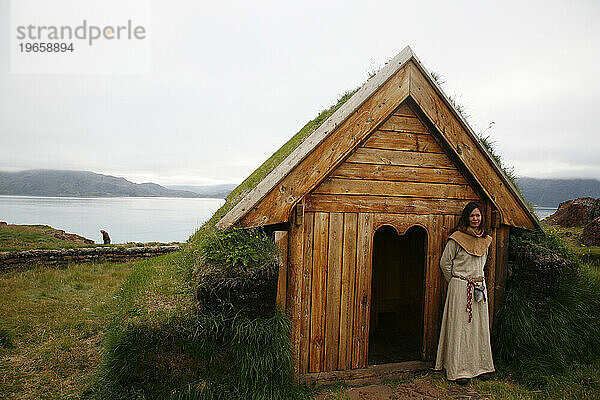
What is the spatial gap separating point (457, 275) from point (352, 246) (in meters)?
1.61

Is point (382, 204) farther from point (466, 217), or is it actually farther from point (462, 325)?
point (462, 325)

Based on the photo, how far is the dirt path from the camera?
4.79 m

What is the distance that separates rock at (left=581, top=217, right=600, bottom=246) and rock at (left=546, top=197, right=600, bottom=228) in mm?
4145

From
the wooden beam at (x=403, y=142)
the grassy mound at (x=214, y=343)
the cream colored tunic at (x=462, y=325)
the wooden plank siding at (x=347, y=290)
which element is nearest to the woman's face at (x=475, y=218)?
the cream colored tunic at (x=462, y=325)

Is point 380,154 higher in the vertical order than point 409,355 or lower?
higher

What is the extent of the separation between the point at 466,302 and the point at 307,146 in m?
3.21

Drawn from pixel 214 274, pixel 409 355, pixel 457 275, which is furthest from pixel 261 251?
pixel 409 355

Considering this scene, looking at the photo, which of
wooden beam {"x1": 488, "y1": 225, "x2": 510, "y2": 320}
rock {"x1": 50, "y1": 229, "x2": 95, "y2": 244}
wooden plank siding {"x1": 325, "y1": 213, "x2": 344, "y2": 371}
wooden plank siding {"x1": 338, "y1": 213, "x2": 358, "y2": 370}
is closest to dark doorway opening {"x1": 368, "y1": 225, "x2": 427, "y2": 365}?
wooden beam {"x1": 488, "y1": 225, "x2": 510, "y2": 320}

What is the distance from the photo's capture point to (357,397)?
477 centimetres

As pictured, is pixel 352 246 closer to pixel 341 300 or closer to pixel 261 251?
pixel 341 300

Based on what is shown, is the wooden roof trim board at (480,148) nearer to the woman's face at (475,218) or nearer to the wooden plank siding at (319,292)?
the woman's face at (475,218)

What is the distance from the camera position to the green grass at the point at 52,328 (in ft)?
17.5

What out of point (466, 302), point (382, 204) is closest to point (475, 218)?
point (466, 302)

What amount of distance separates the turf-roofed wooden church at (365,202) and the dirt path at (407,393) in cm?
35
